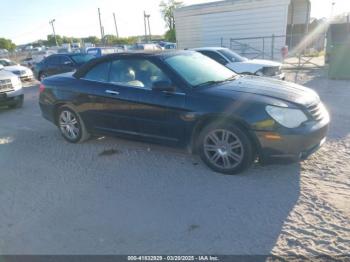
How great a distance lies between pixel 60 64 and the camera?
43.1 ft

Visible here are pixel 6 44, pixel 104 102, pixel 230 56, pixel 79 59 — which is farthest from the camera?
pixel 6 44

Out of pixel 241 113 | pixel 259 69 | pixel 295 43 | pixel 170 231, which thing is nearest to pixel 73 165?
pixel 170 231

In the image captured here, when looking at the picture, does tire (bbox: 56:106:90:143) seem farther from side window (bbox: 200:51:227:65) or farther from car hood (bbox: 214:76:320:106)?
side window (bbox: 200:51:227:65)

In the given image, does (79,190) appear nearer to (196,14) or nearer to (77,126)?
(77,126)

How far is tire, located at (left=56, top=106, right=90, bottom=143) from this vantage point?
5.26m

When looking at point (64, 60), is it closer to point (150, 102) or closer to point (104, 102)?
point (104, 102)

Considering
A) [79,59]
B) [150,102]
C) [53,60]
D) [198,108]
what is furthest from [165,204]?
[53,60]

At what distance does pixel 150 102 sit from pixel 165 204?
1.51m

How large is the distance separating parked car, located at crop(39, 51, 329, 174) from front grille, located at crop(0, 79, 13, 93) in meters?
4.13

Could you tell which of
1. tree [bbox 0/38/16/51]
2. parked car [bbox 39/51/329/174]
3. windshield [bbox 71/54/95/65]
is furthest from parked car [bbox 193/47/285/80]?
tree [bbox 0/38/16/51]

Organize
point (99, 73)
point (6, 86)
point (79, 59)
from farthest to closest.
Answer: point (79, 59) < point (6, 86) < point (99, 73)

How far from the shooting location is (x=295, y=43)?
83.8 ft

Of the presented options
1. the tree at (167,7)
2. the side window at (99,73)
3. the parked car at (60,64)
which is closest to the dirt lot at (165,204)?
the side window at (99,73)

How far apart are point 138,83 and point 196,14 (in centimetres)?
1871
